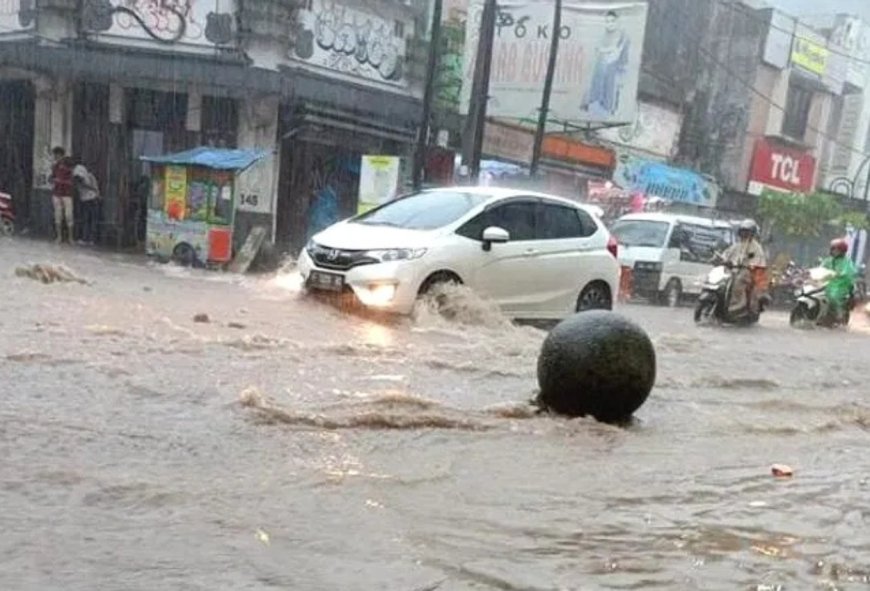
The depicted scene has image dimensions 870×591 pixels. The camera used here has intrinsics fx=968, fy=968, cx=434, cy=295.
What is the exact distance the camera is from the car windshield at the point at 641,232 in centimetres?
1798

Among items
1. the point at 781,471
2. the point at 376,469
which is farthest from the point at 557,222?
the point at 376,469

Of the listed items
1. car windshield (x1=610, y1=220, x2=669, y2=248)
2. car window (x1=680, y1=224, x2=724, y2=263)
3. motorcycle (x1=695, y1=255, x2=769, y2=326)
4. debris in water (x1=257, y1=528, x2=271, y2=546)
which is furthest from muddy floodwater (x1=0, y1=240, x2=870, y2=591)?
car window (x1=680, y1=224, x2=724, y2=263)

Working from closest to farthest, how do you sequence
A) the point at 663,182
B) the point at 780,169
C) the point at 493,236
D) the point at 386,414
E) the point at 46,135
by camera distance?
the point at 386,414 < the point at 493,236 < the point at 46,135 < the point at 663,182 < the point at 780,169

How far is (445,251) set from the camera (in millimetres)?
8984

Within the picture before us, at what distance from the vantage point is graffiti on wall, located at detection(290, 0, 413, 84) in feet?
53.2

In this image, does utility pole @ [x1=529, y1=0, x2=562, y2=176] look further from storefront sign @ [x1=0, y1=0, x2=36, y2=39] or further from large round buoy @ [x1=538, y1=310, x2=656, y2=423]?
large round buoy @ [x1=538, y1=310, x2=656, y2=423]

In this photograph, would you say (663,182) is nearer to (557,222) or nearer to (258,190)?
(258,190)

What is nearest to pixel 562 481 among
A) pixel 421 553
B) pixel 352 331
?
pixel 421 553

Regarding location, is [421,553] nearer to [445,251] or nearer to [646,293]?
[445,251]

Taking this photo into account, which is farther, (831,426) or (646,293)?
(646,293)

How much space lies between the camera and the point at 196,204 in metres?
14.6

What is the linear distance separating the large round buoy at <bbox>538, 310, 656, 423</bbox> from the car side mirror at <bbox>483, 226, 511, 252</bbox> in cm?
344

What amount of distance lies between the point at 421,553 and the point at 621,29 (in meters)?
15.7

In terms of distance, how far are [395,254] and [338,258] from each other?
0.58 m
